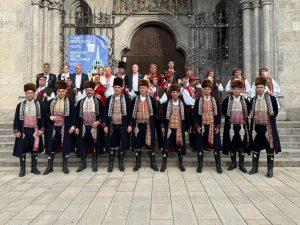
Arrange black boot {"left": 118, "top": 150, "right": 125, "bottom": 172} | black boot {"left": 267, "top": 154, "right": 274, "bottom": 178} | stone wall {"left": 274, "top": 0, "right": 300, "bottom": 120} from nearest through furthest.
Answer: black boot {"left": 267, "top": 154, "right": 274, "bottom": 178} → black boot {"left": 118, "top": 150, "right": 125, "bottom": 172} → stone wall {"left": 274, "top": 0, "right": 300, "bottom": 120}

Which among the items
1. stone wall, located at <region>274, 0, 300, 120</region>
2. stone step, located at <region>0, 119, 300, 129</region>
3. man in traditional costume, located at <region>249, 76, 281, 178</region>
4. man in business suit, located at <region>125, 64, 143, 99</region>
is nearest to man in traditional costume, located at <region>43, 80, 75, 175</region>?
man in business suit, located at <region>125, 64, 143, 99</region>

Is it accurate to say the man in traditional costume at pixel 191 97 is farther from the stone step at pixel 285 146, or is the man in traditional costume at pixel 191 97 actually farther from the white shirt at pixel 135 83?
the stone step at pixel 285 146

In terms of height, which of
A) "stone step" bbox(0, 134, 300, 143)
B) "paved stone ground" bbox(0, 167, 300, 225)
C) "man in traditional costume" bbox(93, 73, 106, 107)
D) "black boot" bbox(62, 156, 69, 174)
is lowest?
"paved stone ground" bbox(0, 167, 300, 225)

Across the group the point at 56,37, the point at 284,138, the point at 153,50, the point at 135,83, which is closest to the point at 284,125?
the point at 284,138

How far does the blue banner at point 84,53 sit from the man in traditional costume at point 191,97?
17.4 feet

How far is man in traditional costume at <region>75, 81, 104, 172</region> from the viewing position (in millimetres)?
7680

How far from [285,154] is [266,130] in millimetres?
1643

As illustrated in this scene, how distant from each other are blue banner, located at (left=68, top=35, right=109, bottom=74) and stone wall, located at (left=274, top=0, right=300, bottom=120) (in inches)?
257

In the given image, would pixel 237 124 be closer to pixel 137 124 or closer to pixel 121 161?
pixel 137 124

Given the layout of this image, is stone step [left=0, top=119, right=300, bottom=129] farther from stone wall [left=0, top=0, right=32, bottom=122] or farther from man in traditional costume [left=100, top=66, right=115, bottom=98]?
man in traditional costume [left=100, top=66, right=115, bottom=98]

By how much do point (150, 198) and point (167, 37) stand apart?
420 inches

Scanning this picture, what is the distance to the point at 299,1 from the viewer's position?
1130 cm

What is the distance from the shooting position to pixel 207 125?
25.1 ft

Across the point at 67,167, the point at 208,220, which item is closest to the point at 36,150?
the point at 67,167
